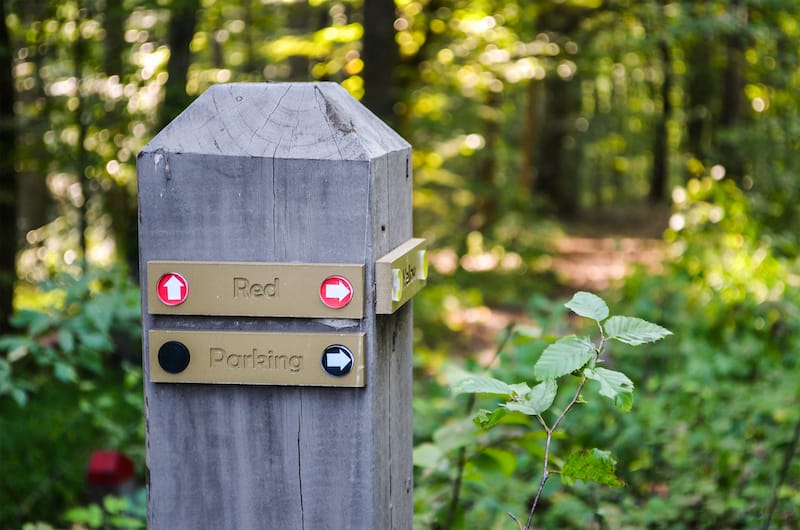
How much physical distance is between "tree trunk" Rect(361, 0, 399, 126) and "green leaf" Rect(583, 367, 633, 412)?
5791mm

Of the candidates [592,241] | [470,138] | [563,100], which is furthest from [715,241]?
[563,100]

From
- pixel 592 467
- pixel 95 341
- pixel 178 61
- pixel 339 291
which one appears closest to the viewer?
pixel 339 291

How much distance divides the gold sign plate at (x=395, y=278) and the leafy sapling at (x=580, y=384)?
0.24 metres

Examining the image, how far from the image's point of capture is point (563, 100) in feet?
59.9

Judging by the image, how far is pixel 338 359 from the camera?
1741 mm

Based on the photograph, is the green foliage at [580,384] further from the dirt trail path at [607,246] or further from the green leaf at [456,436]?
the dirt trail path at [607,246]

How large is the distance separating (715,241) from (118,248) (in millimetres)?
5110

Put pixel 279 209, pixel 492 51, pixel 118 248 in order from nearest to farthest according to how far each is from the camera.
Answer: pixel 279 209 → pixel 118 248 → pixel 492 51

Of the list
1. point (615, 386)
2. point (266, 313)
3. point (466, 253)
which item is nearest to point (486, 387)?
point (615, 386)

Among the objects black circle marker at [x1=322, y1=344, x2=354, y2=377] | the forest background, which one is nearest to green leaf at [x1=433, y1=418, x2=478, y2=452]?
the forest background

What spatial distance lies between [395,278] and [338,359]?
7.8 inches

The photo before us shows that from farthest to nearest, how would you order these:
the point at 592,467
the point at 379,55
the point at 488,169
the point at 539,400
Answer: the point at 488,169
the point at 379,55
the point at 592,467
the point at 539,400

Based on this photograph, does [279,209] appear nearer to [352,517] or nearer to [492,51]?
[352,517]

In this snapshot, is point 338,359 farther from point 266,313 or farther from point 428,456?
point 428,456
